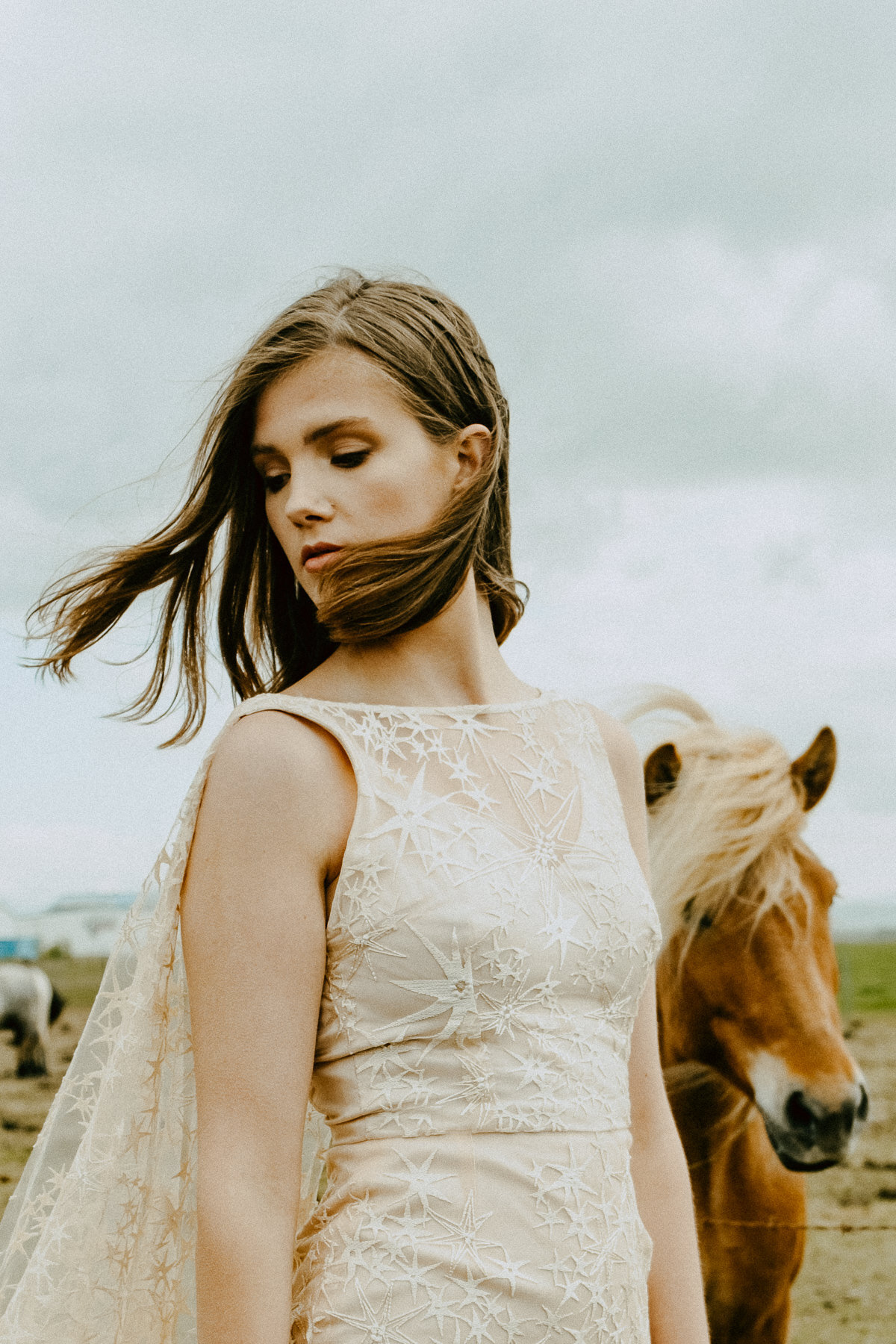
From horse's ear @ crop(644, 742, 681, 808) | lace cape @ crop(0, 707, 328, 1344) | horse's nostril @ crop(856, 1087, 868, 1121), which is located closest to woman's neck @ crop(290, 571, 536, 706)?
lace cape @ crop(0, 707, 328, 1344)

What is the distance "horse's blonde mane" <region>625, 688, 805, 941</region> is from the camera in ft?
5.96

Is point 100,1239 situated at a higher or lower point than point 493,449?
lower

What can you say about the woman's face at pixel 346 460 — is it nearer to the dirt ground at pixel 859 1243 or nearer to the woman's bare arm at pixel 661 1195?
the woman's bare arm at pixel 661 1195

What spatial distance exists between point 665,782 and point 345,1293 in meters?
1.22

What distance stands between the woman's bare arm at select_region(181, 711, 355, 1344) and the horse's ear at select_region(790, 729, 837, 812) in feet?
4.16

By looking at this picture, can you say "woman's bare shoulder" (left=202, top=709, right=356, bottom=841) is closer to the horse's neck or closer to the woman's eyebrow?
the woman's eyebrow

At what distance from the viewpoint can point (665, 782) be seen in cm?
186

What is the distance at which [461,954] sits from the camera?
78 centimetres

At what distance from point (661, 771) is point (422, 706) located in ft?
3.32

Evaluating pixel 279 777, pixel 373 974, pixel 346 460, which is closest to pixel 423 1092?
pixel 373 974

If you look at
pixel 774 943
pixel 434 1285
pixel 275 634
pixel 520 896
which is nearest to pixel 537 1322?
pixel 434 1285

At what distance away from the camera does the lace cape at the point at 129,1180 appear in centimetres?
85

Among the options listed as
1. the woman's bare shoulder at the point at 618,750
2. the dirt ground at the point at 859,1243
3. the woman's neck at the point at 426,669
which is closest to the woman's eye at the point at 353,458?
the woman's neck at the point at 426,669

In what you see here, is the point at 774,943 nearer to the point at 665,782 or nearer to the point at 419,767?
the point at 665,782
